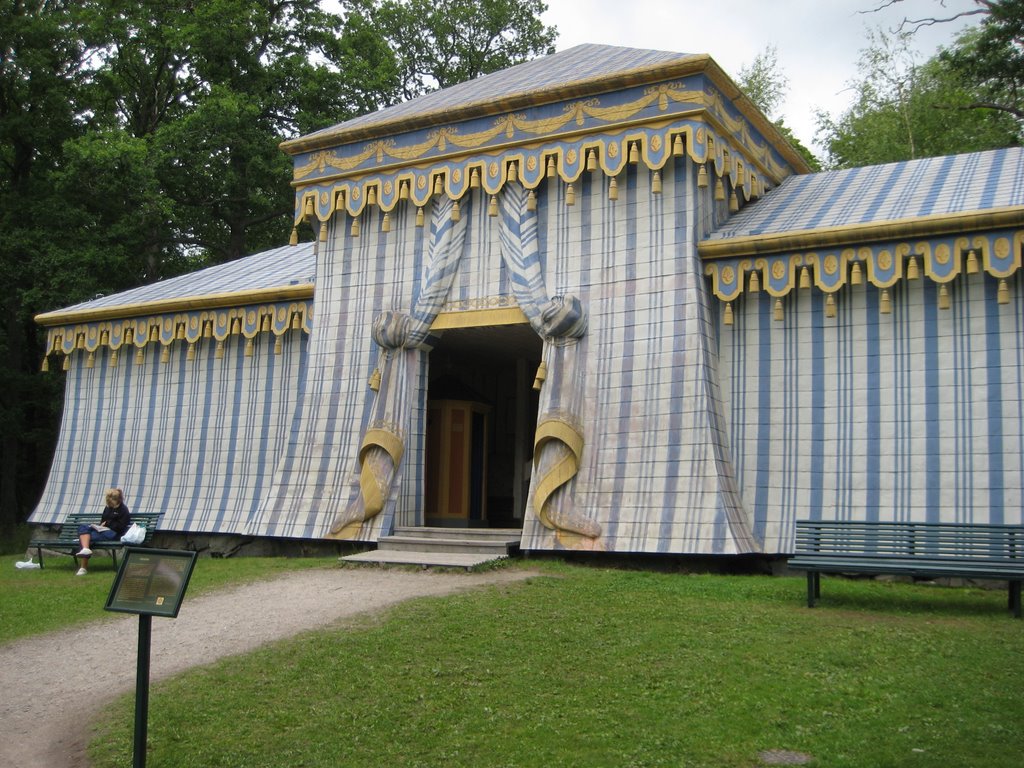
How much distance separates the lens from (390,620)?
8.91 m

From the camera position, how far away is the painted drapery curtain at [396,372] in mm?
13977

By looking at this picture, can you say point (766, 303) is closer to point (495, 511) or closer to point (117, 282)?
point (495, 511)

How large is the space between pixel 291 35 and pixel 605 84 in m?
19.7

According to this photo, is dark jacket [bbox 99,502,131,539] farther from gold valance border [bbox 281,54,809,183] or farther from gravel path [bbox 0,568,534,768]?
gold valance border [bbox 281,54,809,183]

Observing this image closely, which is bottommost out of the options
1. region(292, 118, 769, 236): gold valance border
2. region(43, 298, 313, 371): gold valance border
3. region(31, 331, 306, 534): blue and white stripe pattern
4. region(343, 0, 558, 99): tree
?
region(31, 331, 306, 534): blue and white stripe pattern

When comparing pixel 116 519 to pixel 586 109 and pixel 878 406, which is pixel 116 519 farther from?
pixel 878 406

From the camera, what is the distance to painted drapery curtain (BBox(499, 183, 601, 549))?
12625 millimetres

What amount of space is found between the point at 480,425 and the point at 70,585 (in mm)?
7102

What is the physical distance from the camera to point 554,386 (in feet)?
42.7

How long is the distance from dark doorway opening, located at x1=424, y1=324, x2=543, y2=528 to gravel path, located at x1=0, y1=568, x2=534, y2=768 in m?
3.98

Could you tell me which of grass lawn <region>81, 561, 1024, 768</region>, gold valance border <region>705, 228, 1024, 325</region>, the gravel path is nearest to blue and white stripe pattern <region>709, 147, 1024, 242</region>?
gold valance border <region>705, 228, 1024, 325</region>

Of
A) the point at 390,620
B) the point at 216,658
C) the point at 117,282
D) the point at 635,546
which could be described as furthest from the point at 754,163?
the point at 117,282

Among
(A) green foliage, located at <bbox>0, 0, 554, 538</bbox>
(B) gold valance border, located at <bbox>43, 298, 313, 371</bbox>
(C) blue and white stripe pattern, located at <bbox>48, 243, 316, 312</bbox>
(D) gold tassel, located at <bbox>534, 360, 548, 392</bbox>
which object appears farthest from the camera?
(A) green foliage, located at <bbox>0, 0, 554, 538</bbox>

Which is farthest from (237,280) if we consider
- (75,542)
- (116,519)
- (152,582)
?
(152,582)
